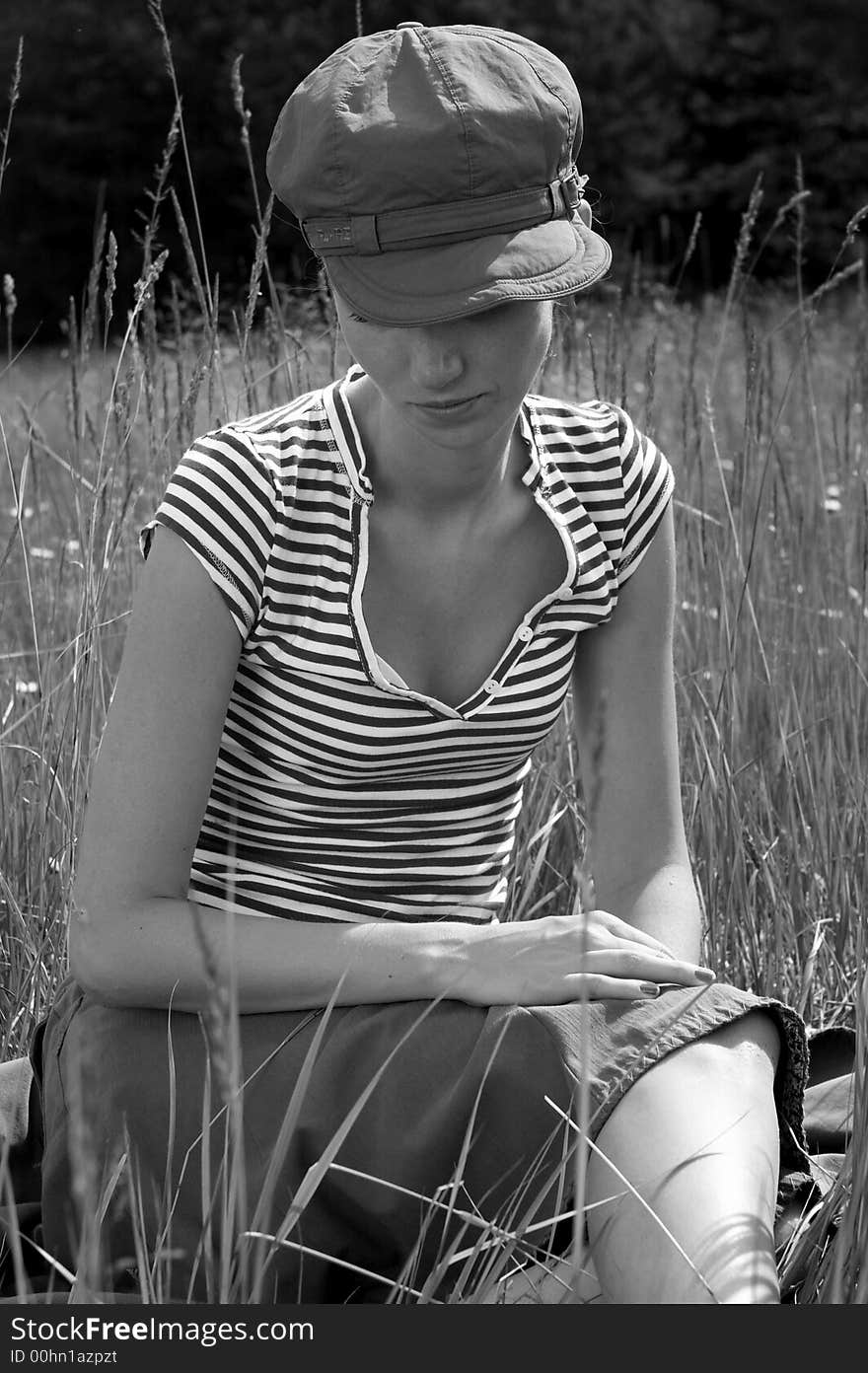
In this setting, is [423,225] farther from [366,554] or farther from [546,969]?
[546,969]

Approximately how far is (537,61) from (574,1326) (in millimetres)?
940

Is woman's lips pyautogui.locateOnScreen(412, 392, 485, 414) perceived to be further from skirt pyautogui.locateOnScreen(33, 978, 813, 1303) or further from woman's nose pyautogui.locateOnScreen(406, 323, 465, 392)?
skirt pyautogui.locateOnScreen(33, 978, 813, 1303)

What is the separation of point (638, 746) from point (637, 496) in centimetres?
24

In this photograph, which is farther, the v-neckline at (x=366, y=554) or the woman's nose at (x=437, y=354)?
the v-neckline at (x=366, y=554)

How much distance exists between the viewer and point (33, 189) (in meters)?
10.7

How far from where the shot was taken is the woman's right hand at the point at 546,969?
1178 mm

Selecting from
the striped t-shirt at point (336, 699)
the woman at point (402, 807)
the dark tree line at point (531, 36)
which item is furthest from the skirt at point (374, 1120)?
the dark tree line at point (531, 36)

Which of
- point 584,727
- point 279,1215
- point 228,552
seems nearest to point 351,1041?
point 279,1215

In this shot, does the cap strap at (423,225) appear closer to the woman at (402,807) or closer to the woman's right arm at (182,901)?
the woman at (402,807)

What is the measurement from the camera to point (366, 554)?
1.36 m

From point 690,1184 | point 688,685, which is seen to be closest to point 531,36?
point 688,685

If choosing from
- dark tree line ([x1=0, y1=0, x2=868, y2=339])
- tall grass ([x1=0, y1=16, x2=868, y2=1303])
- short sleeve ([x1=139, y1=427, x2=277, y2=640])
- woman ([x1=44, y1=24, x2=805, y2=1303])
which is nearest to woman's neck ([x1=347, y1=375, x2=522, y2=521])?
woman ([x1=44, y1=24, x2=805, y2=1303])

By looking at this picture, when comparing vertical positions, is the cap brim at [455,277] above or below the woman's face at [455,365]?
above

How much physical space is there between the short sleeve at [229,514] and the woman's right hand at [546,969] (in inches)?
13.0
